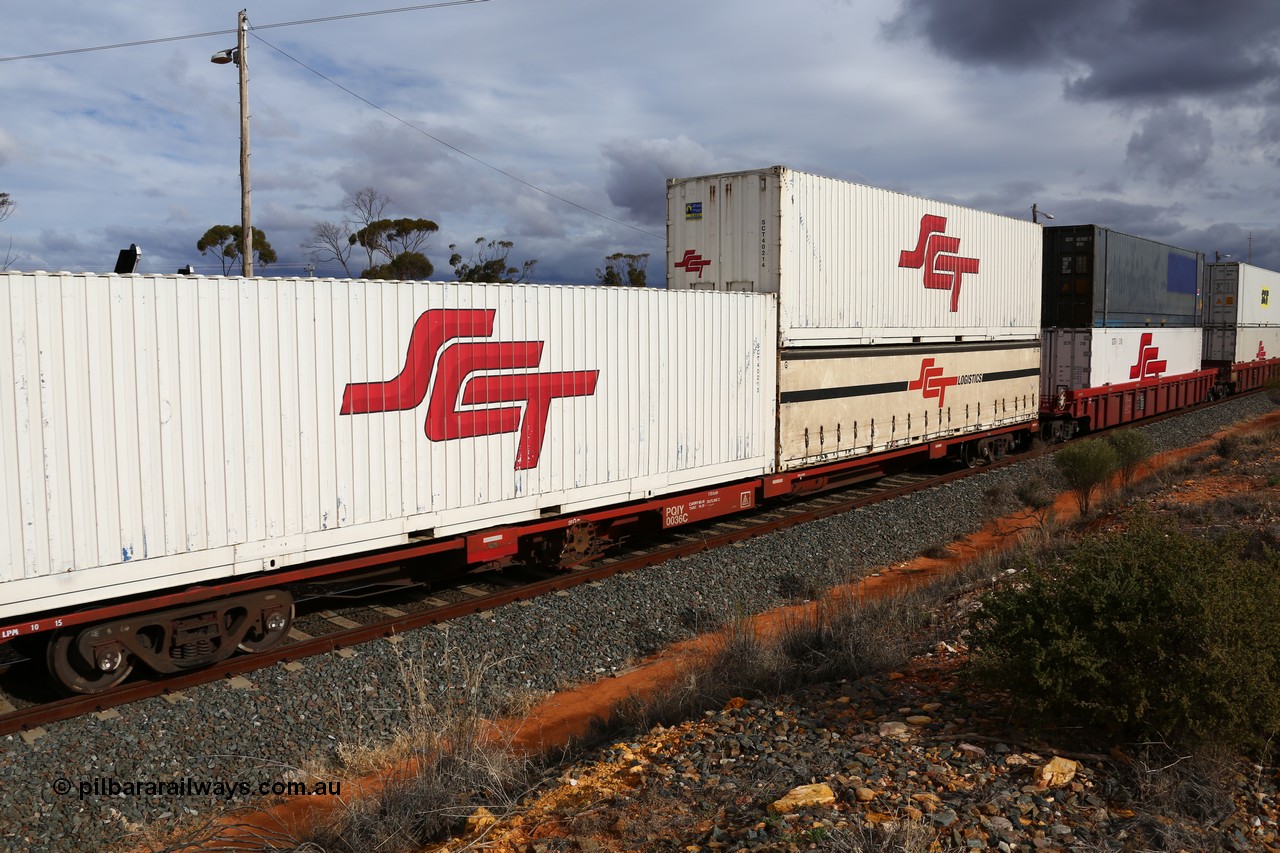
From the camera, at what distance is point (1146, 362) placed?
2441cm

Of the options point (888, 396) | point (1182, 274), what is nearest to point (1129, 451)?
point (888, 396)

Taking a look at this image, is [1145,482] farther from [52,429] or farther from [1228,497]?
[52,429]

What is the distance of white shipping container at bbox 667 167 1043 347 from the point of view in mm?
12195

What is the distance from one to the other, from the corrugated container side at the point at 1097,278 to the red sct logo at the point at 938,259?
20.5 ft

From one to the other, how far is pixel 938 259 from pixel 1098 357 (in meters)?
8.38

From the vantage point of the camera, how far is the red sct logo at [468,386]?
8227mm

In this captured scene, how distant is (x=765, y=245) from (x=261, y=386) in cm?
720

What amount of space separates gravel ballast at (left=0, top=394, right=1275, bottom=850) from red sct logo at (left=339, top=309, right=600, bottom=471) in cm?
191

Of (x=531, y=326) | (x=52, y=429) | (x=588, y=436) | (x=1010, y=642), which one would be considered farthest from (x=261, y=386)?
(x=1010, y=642)

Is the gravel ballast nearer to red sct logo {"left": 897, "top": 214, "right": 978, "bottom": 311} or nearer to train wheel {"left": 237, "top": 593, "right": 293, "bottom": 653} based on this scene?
train wheel {"left": 237, "top": 593, "right": 293, "bottom": 653}

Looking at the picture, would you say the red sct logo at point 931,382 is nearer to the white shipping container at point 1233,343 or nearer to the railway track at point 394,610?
the railway track at point 394,610

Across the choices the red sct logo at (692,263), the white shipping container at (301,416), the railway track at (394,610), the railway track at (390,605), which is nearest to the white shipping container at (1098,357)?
the railway track at (390,605)

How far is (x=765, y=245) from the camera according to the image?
1216cm

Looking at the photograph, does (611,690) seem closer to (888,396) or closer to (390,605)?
(390,605)
